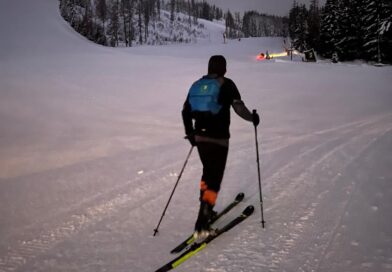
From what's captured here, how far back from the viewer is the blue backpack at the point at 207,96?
402 cm

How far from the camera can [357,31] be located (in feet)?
155

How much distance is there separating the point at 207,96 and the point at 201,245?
1.81 m

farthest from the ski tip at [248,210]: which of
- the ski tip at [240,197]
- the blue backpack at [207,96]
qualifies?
the blue backpack at [207,96]

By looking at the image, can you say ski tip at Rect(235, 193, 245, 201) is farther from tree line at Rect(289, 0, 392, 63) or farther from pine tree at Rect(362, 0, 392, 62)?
pine tree at Rect(362, 0, 392, 62)

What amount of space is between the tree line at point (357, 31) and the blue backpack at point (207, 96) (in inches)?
1524

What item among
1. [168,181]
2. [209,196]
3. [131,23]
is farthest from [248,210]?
[131,23]

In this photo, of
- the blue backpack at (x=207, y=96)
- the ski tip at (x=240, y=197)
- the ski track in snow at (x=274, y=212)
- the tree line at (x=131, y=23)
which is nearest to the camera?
the ski track in snow at (x=274, y=212)

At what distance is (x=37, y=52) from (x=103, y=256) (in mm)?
25014

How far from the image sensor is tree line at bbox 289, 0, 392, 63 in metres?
40.4

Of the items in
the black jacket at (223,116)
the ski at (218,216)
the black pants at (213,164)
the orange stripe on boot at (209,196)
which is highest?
the black jacket at (223,116)

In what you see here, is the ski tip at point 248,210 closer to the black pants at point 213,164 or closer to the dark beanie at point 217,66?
the black pants at point 213,164

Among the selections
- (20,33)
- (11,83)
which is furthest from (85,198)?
(20,33)

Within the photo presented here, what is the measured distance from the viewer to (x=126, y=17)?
89688 millimetres

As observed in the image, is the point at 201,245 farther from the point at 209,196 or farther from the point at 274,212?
the point at 274,212
